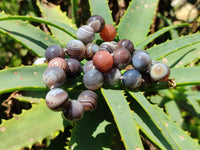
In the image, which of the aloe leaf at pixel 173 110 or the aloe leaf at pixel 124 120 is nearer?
the aloe leaf at pixel 124 120

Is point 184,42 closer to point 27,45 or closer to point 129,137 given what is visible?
point 129,137

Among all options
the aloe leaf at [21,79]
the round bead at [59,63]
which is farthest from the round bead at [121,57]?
the aloe leaf at [21,79]

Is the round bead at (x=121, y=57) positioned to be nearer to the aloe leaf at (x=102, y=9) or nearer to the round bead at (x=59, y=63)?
the round bead at (x=59, y=63)

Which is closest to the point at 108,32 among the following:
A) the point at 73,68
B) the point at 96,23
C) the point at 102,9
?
the point at 96,23

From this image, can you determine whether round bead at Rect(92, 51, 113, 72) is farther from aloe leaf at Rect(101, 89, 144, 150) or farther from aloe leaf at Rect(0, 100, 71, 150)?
aloe leaf at Rect(0, 100, 71, 150)

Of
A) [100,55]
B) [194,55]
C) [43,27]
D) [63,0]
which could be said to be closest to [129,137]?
[100,55]

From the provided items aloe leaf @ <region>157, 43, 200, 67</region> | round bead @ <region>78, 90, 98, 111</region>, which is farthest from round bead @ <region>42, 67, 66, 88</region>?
aloe leaf @ <region>157, 43, 200, 67</region>
